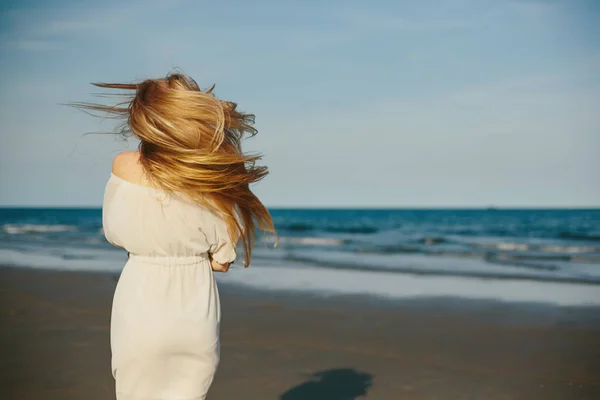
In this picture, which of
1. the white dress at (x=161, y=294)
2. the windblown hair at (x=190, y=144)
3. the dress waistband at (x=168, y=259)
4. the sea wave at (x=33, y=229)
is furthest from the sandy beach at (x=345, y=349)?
the sea wave at (x=33, y=229)

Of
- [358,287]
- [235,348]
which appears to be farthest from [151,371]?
[358,287]

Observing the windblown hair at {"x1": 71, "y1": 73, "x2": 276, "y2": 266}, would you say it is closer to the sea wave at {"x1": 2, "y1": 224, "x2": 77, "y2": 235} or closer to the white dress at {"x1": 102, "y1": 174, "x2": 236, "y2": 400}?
the white dress at {"x1": 102, "y1": 174, "x2": 236, "y2": 400}

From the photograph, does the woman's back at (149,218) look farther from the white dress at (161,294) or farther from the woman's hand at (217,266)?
the woman's hand at (217,266)

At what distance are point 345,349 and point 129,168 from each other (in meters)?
4.47

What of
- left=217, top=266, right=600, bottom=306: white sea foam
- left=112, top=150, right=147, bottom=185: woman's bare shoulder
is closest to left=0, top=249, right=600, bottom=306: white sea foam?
left=217, top=266, right=600, bottom=306: white sea foam

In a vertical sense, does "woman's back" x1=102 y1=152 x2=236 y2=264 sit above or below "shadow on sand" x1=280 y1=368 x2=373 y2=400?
above

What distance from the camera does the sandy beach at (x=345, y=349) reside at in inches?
187

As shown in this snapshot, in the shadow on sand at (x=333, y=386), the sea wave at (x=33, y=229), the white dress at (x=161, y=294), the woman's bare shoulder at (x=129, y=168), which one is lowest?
the sea wave at (x=33, y=229)

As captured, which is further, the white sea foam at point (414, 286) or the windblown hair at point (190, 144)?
the white sea foam at point (414, 286)

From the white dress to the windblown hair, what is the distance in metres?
0.06

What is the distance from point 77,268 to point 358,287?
644 cm

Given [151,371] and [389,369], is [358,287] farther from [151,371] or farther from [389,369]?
[151,371]

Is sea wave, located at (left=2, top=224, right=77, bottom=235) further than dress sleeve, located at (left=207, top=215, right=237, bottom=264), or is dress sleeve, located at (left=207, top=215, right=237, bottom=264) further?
sea wave, located at (left=2, top=224, right=77, bottom=235)

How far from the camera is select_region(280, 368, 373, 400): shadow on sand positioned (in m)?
4.62
